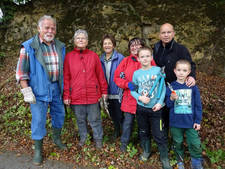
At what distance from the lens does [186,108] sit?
292 cm

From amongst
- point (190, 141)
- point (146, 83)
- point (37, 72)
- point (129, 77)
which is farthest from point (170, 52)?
point (37, 72)

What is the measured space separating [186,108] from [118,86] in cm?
142

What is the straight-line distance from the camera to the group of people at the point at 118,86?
2936 millimetres

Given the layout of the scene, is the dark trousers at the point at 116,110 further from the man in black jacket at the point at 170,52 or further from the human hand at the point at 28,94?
the human hand at the point at 28,94

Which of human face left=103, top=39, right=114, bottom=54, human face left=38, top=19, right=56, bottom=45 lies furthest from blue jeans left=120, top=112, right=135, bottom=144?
human face left=38, top=19, right=56, bottom=45

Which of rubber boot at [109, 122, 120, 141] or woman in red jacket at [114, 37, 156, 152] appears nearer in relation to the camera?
woman in red jacket at [114, 37, 156, 152]

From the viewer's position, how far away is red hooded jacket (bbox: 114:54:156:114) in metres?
3.28

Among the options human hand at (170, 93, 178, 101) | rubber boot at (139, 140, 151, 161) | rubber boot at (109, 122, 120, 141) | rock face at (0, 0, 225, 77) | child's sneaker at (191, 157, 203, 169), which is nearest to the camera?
human hand at (170, 93, 178, 101)

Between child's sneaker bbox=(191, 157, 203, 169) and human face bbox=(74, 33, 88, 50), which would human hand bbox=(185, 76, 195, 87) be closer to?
child's sneaker bbox=(191, 157, 203, 169)

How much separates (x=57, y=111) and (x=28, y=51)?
1.47 meters

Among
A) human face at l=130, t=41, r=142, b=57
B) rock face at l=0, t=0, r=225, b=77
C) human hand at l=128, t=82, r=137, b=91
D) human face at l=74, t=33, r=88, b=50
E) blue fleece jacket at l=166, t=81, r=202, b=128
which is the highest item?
rock face at l=0, t=0, r=225, b=77

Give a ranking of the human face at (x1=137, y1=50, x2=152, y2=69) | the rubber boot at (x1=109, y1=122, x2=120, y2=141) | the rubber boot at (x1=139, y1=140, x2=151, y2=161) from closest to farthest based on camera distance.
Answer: the human face at (x1=137, y1=50, x2=152, y2=69) < the rubber boot at (x1=139, y1=140, x2=151, y2=161) < the rubber boot at (x1=109, y1=122, x2=120, y2=141)

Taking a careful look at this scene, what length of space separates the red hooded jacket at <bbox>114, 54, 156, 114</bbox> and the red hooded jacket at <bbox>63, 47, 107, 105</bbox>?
0.57 meters

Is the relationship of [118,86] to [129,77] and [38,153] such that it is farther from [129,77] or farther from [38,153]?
[38,153]
